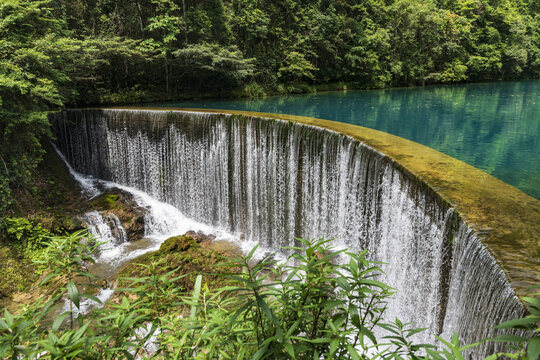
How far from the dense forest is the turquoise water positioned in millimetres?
3172

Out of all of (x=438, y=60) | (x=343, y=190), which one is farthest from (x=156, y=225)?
(x=438, y=60)

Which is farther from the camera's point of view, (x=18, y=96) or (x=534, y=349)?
(x=18, y=96)

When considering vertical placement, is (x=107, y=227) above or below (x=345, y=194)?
below

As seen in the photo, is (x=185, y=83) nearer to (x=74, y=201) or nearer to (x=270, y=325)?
(x=74, y=201)

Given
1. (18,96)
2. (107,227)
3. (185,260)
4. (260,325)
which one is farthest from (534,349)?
(18,96)

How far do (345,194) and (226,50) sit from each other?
13.4 metres

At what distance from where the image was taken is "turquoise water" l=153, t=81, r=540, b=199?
28.7 feet

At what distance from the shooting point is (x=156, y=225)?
8.77 metres

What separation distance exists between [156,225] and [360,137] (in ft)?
18.6

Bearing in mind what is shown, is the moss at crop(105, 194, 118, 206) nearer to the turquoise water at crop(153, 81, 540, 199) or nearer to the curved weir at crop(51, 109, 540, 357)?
the curved weir at crop(51, 109, 540, 357)

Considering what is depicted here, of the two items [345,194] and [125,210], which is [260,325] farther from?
[125,210]

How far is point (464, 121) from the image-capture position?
1349cm

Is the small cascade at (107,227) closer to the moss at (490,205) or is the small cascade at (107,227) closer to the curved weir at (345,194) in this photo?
the curved weir at (345,194)

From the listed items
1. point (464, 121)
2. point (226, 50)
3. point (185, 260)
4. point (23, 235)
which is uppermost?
point (226, 50)
